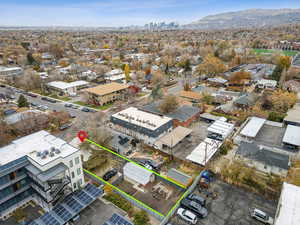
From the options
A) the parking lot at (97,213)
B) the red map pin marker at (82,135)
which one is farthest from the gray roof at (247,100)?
the parking lot at (97,213)

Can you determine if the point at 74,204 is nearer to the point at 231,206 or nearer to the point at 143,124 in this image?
the point at 231,206

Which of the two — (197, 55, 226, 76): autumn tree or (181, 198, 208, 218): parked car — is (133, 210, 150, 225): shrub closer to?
(181, 198, 208, 218): parked car

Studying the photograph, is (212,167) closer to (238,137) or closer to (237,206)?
(237,206)

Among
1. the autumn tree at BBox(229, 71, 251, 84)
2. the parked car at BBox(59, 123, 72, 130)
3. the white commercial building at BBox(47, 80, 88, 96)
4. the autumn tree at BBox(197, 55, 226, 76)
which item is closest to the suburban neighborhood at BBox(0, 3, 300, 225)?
the parked car at BBox(59, 123, 72, 130)

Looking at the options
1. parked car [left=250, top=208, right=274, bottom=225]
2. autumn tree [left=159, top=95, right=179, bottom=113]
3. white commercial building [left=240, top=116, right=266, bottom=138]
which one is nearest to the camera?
parked car [left=250, top=208, right=274, bottom=225]

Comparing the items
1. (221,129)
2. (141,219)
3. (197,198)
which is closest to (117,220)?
(141,219)

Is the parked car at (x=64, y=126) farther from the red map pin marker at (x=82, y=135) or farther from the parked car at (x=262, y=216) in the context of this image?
the parked car at (x=262, y=216)
